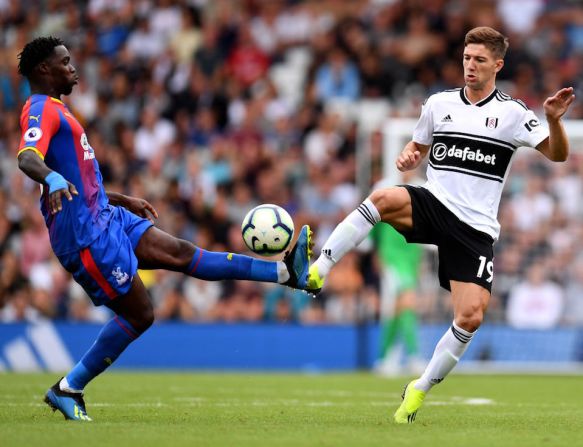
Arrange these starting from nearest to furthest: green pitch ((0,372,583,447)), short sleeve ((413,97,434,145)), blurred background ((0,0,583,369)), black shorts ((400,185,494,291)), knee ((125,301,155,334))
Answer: green pitch ((0,372,583,447))
knee ((125,301,155,334))
black shorts ((400,185,494,291))
short sleeve ((413,97,434,145))
blurred background ((0,0,583,369))

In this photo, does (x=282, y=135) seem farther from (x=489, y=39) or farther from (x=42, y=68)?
(x=42, y=68)

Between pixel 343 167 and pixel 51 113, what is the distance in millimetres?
11392

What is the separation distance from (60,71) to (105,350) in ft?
6.18

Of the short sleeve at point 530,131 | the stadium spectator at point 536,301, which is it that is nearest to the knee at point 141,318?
the short sleeve at point 530,131

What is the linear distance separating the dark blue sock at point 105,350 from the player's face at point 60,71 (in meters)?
1.59

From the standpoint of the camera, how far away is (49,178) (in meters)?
7.09

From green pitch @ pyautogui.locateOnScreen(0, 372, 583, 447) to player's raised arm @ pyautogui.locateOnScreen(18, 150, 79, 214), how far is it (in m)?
1.37

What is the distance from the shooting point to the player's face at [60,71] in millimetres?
7771

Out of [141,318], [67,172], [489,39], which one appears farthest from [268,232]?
[489,39]

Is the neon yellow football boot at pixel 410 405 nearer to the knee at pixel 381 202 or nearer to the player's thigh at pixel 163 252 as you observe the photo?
the knee at pixel 381 202

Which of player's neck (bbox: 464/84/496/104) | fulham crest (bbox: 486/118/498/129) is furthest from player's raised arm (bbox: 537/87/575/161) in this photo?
player's neck (bbox: 464/84/496/104)

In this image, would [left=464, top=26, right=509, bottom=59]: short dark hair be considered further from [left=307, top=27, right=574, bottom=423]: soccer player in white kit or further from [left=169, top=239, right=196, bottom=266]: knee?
[left=169, top=239, right=196, bottom=266]: knee

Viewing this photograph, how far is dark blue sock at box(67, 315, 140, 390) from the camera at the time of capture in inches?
308

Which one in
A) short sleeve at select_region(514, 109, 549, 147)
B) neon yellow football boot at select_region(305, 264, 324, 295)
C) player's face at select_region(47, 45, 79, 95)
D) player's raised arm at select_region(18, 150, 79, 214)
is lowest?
neon yellow football boot at select_region(305, 264, 324, 295)
